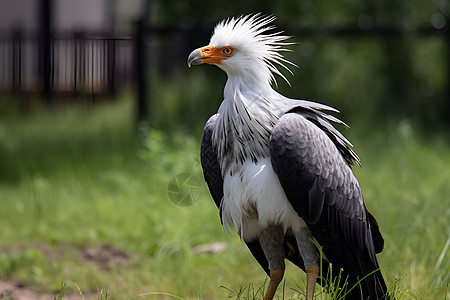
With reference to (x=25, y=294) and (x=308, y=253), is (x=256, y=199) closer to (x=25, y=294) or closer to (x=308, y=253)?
(x=308, y=253)

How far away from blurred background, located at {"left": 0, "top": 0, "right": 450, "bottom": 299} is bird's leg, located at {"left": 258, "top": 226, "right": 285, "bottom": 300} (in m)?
0.51

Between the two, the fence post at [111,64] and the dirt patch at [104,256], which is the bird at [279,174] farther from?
the fence post at [111,64]

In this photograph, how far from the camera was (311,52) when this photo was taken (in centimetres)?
1041

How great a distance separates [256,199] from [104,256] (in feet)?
8.74

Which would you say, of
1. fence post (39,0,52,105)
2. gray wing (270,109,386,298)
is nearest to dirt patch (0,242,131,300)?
gray wing (270,109,386,298)

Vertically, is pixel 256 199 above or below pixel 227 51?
below

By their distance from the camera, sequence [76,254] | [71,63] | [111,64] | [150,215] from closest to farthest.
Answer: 1. [76,254]
2. [150,215]
3. [71,63]
4. [111,64]

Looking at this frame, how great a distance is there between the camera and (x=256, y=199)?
10.7 feet

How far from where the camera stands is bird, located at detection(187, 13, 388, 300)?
3.23m

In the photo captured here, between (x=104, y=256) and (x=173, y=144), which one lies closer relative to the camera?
(x=104, y=256)

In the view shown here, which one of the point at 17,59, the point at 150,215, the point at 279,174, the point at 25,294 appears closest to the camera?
the point at 279,174

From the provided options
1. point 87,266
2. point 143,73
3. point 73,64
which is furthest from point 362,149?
point 73,64

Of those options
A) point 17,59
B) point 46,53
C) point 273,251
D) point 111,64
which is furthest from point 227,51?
point 17,59

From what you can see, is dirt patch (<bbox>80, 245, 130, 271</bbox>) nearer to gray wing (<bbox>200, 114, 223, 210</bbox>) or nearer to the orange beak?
gray wing (<bbox>200, 114, 223, 210</bbox>)
